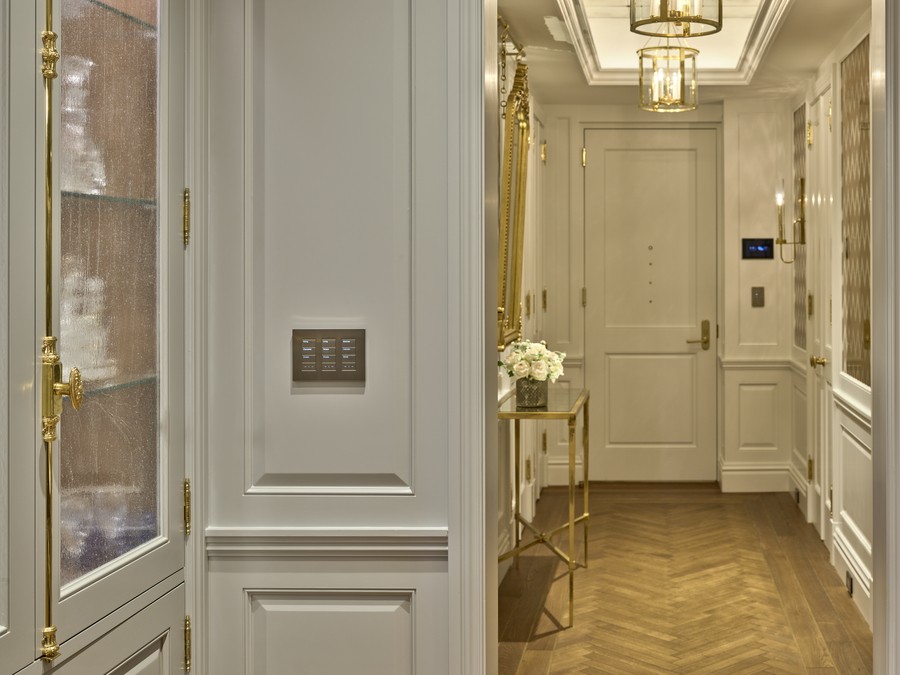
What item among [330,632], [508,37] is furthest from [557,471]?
[330,632]

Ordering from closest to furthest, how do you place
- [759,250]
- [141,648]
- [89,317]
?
[89,317] → [141,648] → [759,250]

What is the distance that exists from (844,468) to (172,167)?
3.67m

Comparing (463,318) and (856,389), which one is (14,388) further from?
(856,389)

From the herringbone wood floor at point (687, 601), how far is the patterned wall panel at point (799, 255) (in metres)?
1.13

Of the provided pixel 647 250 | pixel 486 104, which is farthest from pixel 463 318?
pixel 647 250

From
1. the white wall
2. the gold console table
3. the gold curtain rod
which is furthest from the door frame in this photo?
the gold curtain rod

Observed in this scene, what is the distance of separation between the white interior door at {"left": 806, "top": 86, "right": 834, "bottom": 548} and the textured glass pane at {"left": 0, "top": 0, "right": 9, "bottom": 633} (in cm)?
428

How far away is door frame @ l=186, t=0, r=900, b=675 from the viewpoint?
207cm

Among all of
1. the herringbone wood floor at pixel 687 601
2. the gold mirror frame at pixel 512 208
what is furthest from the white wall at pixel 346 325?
the gold mirror frame at pixel 512 208

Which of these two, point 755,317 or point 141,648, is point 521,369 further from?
point 755,317

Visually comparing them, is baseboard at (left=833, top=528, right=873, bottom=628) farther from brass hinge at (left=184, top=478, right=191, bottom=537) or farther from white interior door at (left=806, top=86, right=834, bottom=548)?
brass hinge at (left=184, top=478, right=191, bottom=537)

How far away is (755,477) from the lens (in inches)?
262

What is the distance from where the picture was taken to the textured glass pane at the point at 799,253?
6105 millimetres

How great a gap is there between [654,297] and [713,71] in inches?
63.2
